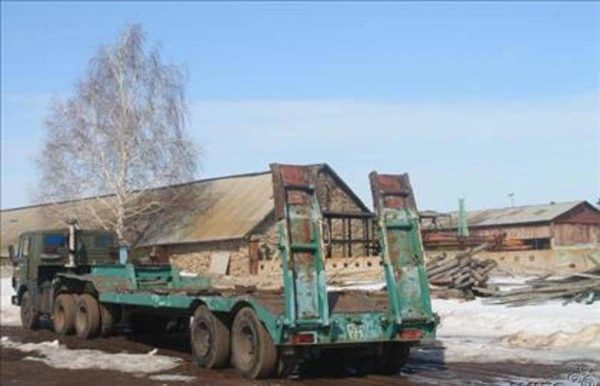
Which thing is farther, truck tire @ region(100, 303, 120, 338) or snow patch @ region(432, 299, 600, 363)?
truck tire @ region(100, 303, 120, 338)

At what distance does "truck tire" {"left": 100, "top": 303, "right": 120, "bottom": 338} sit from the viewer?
707 inches

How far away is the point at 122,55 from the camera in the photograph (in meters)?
41.8

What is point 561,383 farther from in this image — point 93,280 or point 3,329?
point 3,329

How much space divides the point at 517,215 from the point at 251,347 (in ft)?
194

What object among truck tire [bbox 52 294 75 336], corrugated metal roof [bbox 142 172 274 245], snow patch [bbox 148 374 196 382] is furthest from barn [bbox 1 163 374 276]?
snow patch [bbox 148 374 196 382]

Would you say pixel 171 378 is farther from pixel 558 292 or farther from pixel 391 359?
pixel 558 292

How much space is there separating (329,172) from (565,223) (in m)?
29.9

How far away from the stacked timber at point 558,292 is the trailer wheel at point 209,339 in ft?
33.1

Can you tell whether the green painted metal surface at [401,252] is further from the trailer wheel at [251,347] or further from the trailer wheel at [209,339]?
the trailer wheel at [209,339]

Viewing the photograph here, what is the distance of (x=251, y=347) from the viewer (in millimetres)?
11547

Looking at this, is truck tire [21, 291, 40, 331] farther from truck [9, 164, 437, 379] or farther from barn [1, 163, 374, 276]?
barn [1, 163, 374, 276]

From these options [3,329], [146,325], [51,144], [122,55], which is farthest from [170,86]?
[146,325]

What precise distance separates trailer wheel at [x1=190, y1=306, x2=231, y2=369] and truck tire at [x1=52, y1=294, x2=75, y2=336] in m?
7.07

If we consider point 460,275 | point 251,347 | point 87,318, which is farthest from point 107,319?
point 460,275
